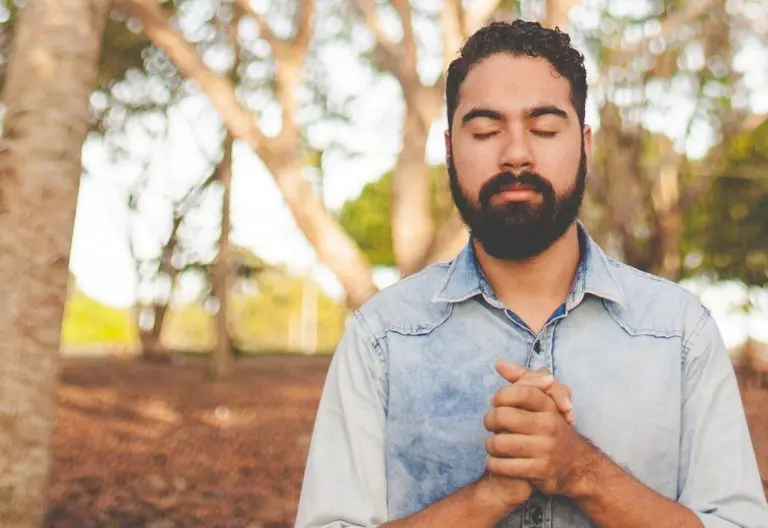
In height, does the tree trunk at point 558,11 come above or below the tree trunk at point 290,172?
above

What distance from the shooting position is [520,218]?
230cm

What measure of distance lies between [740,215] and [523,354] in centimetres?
2417

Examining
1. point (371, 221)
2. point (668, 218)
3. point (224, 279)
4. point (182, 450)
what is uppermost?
point (371, 221)

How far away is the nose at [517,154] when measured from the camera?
90.3 inches

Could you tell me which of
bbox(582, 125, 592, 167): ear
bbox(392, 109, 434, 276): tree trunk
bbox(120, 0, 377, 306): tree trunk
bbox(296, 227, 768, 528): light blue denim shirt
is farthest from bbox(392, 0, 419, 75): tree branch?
bbox(296, 227, 768, 528): light blue denim shirt

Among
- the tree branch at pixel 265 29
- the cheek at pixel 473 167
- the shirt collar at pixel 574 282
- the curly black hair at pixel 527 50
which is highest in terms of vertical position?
the tree branch at pixel 265 29

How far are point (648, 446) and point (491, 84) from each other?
2.71 feet

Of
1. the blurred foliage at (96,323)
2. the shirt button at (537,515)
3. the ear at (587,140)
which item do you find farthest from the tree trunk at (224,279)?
the blurred foliage at (96,323)

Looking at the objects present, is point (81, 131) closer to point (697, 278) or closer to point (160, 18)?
point (160, 18)

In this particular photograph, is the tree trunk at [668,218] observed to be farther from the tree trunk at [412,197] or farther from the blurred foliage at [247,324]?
the blurred foliage at [247,324]

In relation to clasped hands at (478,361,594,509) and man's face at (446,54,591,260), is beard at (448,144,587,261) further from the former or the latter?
clasped hands at (478,361,594,509)

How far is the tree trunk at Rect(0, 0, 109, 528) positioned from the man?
2.41m

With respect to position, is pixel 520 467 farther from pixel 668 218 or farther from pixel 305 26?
pixel 668 218

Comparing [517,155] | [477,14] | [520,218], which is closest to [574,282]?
[520,218]
